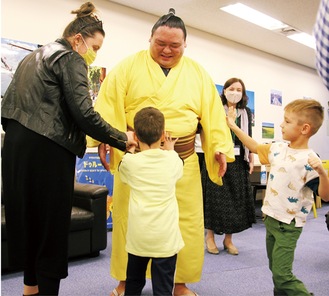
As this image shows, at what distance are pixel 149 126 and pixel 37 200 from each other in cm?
54

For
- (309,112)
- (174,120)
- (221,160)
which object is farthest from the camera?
(221,160)

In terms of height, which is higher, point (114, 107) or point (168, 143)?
point (114, 107)

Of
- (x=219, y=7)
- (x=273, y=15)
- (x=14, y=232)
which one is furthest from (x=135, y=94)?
(x=273, y=15)

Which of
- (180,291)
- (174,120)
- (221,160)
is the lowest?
(180,291)

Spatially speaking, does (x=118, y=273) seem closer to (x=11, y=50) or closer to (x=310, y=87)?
(x=11, y=50)

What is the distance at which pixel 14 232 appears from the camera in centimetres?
149

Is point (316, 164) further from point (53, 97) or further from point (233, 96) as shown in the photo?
point (233, 96)

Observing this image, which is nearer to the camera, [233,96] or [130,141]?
[130,141]

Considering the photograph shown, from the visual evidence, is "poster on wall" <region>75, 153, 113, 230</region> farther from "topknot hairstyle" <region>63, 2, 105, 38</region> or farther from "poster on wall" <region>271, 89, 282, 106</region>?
"poster on wall" <region>271, 89, 282, 106</region>

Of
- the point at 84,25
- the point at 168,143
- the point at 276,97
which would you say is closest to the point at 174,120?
the point at 168,143

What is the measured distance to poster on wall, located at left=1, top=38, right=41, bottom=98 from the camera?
347 centimetres

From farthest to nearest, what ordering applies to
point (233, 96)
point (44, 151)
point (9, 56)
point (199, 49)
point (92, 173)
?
point (199, 49)
point (92, 173)
point (9, 56)
point (233, 96)
point (44, 151)

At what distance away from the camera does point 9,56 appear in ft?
11.6

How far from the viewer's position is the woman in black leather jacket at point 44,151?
1.45m
